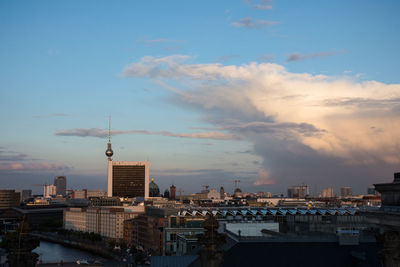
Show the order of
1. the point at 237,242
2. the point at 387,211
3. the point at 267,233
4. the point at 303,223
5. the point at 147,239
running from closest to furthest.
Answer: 1. the point at 237,242
2. the point at 267,233
3. the point at 387,211
4. the point at 303,223
5. the point at 147,239

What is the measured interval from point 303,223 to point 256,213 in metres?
16.4

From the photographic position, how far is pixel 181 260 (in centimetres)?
5891

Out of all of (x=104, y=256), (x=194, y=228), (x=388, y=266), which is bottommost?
(x=104, y=256)

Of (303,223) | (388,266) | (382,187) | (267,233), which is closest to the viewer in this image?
(388,266)

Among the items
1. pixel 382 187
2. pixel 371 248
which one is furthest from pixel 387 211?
pixel 371 248

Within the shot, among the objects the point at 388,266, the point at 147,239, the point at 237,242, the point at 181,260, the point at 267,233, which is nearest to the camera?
the point at 388,266

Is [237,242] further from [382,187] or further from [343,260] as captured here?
[382,187]

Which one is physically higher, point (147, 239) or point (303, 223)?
point (303, 223)

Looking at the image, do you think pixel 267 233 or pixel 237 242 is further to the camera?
pixel 267 233

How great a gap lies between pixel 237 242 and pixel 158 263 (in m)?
17.2

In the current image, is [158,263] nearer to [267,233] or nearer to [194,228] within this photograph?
[267,233]

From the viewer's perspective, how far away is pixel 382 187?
3216 inches

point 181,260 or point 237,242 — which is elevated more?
point 237,242

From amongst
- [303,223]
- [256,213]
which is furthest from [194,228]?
[303,223]
